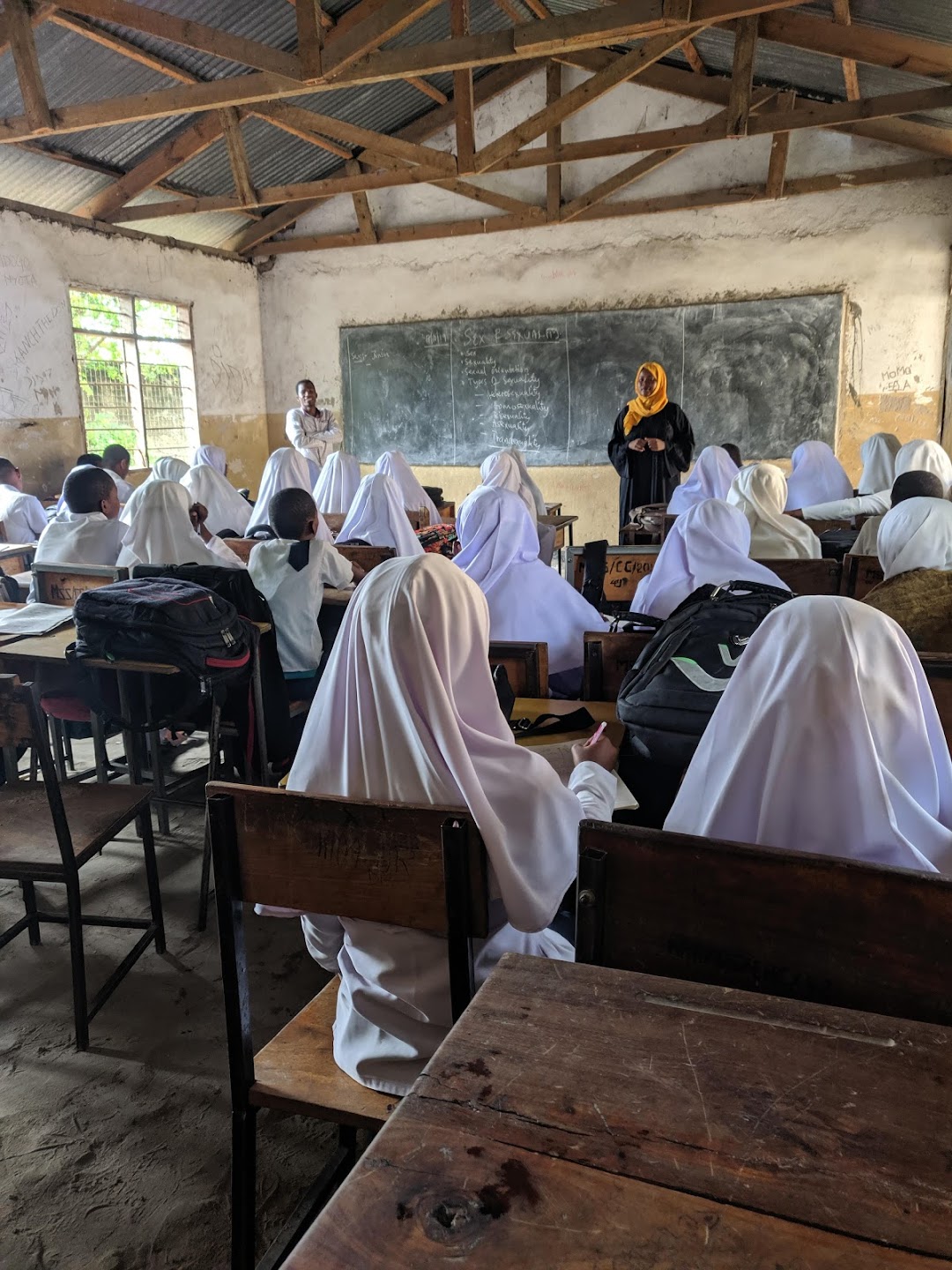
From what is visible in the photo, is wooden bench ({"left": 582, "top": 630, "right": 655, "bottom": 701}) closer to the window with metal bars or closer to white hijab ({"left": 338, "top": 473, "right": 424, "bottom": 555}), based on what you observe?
white hijab ({"left": 338, "top": 473, "right": 424, "bottom": 555})

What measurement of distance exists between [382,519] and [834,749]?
3.79 meters

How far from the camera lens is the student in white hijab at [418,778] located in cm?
127

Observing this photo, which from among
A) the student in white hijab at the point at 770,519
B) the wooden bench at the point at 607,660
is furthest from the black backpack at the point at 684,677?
the student in white hijab at the point at 770,519

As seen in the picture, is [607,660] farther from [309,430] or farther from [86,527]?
[309,430]

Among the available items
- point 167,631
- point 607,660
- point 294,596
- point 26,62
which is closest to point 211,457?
point 26,62

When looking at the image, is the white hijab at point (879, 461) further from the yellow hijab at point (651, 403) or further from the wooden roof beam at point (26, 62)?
the wooden roof beam at point (26, 62)

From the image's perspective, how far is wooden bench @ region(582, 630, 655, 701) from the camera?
2.36 m

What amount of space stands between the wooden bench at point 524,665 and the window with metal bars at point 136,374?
20.0 ft

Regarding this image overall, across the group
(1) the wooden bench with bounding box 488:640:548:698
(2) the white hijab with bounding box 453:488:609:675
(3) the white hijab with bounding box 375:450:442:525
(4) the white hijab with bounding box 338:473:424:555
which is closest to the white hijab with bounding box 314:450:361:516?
(3) the white hijab with bounding box 375:450:442:525

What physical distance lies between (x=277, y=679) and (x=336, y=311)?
7.26 metres

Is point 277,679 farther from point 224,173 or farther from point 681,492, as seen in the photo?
point 224,173

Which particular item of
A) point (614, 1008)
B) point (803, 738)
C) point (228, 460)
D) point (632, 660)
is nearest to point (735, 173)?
point (228, 460)

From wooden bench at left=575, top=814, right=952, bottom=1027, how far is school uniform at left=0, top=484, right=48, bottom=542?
5037mm

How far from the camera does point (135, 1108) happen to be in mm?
1795
